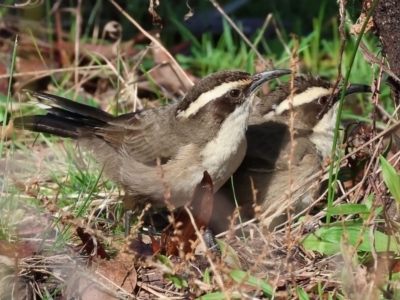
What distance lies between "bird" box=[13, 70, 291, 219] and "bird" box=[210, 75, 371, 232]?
316 millimetres

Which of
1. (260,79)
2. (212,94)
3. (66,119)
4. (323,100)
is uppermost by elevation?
(260,79)

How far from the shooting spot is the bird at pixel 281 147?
5492mm

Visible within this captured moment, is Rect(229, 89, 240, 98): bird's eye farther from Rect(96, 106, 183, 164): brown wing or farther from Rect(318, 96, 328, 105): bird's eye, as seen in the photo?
Rect(318, 96, 328, 105): bird's eye

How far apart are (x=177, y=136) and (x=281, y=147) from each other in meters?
0.76

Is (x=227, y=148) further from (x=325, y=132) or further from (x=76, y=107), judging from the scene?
(x=76, y=107)

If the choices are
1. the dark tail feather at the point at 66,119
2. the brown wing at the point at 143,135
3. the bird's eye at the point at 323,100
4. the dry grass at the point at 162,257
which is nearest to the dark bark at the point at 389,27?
the dry grass at the point at 162,257

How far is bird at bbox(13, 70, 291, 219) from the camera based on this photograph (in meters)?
5.20

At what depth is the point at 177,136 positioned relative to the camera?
17.8 ft

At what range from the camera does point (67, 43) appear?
7.88m

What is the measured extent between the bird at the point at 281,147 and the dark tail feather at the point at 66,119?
1.06 m

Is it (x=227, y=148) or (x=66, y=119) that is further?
(x=66, y=119)

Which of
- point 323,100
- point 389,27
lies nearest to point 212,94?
point 323,100

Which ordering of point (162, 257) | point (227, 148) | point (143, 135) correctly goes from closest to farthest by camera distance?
point (162, 257) → point (227, 148) → point (143, 135)

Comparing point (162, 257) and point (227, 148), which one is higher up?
point (227, 148)
